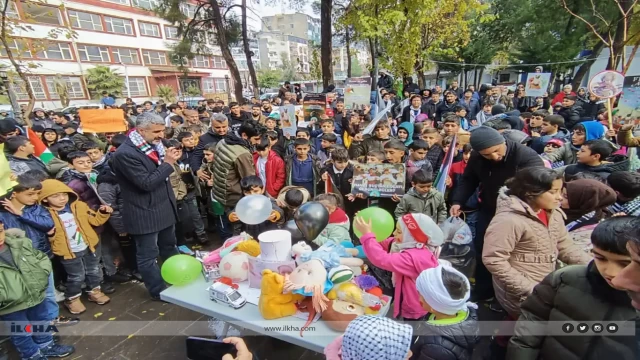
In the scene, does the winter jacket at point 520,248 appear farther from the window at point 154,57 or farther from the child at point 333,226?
the window at point 154,57

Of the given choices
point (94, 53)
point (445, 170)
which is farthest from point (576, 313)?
point (94, 53)

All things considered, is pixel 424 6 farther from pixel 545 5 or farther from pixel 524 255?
pixel 545 5

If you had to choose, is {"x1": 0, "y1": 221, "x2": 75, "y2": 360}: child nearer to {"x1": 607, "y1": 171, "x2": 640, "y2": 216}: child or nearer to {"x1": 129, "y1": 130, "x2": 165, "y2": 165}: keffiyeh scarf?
{"x1": 129, "y1": 130, "x2": 165, "y2": 165}: keffiyeh scarf

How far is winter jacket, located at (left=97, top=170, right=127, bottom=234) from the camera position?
3568 millimetres

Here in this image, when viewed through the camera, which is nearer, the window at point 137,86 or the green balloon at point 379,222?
the green balloon at point 379,222

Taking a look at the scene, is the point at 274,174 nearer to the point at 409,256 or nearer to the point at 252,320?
the point at 252,320

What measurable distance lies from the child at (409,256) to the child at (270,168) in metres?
2.36

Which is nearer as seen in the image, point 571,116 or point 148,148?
point 148,148

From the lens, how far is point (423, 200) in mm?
3248

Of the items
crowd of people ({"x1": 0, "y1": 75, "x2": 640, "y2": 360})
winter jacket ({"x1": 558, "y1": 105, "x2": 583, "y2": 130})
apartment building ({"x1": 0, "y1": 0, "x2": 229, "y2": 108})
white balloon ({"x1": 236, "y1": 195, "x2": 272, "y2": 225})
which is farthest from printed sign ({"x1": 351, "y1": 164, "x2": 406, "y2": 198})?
apartment building ({"x1": 0, "y1": 0, "x2": 229, "y2": 108})

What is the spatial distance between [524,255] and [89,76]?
119ft

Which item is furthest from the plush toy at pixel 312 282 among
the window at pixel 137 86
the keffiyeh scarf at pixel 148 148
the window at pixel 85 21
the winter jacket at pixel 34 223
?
the window at pixel 137 86

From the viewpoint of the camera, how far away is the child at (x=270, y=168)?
169 inches

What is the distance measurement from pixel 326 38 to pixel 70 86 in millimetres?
29532
